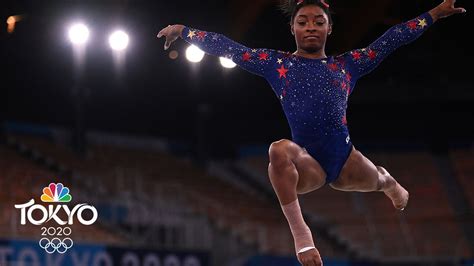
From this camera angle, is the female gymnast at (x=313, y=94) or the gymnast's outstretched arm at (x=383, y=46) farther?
the gymnast's outstretched arm at (x=383, y=46)

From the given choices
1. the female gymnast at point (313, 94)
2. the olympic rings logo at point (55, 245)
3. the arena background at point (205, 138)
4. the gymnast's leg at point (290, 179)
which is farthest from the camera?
the arena background at point (205, 138)

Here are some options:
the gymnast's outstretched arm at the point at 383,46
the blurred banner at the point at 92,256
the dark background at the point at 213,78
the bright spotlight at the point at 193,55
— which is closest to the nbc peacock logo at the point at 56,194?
the blurred banner at the point at 92,256

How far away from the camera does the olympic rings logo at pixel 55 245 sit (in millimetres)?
11070

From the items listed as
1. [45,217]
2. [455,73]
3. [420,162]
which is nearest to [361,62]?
[45,217]

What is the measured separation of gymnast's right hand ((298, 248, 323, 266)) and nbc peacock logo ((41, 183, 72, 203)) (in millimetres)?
8001

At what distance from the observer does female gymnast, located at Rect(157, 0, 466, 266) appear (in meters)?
4.65

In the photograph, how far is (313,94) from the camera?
4.79 meters

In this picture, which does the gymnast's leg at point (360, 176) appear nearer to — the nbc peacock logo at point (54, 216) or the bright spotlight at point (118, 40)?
the nbc peacock logo at point (54, 216)

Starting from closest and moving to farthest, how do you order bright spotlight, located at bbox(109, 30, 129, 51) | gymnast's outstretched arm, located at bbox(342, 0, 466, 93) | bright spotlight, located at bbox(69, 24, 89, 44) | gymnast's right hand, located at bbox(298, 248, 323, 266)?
1. gymnast's right hand, located at bbox(298, 248, 323, 266)
2. gymnast's outstretched arm, located at bbox(342, 0, 466, 93)
3. bright spotlight, located at bbox(69, 24, 89, 44)
4. bright spotlight, located at bbox(109, 30, 129, 51)

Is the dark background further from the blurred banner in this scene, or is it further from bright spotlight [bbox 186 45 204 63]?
the blurred banner

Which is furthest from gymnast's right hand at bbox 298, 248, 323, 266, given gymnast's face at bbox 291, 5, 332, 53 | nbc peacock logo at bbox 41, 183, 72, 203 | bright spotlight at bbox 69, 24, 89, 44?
bright spotlight at bbox 69, 24, 89, 44

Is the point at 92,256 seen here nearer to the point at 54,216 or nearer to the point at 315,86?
the point at 54,216

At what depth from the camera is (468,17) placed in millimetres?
15188

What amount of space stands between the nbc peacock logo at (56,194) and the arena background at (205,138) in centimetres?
32
